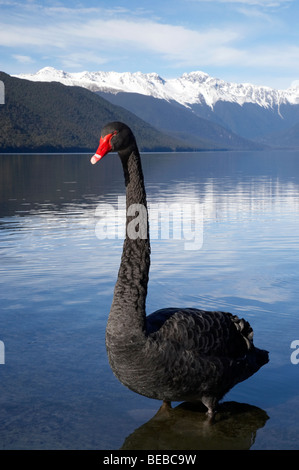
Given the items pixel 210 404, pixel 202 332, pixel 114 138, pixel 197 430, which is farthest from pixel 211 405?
pixel 114 138

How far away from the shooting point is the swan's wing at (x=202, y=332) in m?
5.18

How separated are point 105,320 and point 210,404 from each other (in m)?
3.40

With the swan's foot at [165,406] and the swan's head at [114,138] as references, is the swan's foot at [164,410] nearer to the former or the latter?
the swan's foot at [165,406]

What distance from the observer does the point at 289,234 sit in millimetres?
16906

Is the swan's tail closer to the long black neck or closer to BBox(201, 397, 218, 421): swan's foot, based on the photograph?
BBox(201, 397, 218, 421): swan's foot

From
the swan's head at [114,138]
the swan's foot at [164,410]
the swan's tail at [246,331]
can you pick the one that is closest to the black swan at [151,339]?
the swan's head at [114,138]

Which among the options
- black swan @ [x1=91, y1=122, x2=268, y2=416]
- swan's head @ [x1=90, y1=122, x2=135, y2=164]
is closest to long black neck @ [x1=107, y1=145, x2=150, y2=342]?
black swan @ [x1=91, y1=122, x2=268, y2=416]

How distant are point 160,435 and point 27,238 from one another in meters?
11.4

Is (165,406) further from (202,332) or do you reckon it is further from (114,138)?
(114,138)

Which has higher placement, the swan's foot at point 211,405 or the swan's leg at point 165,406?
the swan's foot at point 211,405

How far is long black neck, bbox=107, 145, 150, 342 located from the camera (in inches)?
197

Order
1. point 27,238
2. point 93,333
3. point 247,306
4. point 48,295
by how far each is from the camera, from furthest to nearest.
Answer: point 27,238 < point 48,295 < point 247,306 < point 93,333
